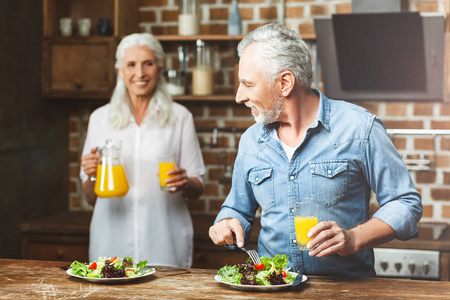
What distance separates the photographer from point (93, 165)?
8.51 ft

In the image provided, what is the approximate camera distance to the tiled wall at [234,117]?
11.4 ft

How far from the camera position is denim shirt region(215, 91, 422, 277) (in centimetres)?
188

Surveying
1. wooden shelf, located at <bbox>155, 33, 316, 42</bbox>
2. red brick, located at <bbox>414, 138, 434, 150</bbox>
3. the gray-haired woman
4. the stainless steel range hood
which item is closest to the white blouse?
the gray-haired woman

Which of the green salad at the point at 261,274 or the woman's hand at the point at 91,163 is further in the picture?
the woman's hand at the point at 91,163

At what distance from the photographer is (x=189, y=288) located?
1.74m

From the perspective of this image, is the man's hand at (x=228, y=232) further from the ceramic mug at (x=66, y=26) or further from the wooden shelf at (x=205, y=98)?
the ceramic mug at (x=66, y=26)

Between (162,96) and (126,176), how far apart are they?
394mm

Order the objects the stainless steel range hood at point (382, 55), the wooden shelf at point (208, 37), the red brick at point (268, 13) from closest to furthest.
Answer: the stainless steel range hood at point (382, 55) < the wooden shelf at point (208, 37) < the red brick at point (268, 13)

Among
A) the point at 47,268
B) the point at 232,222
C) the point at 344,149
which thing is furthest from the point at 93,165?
the point at 344,149

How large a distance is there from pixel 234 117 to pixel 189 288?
2.09m

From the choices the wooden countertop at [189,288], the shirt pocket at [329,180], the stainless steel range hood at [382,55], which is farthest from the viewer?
the stainless steel range hood at [382,55]

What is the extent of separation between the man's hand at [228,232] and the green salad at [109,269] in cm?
23

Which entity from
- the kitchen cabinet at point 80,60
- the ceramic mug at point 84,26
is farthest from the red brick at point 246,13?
the ceramic mug at point 84,26

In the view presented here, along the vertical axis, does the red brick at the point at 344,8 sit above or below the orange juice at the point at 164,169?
above
